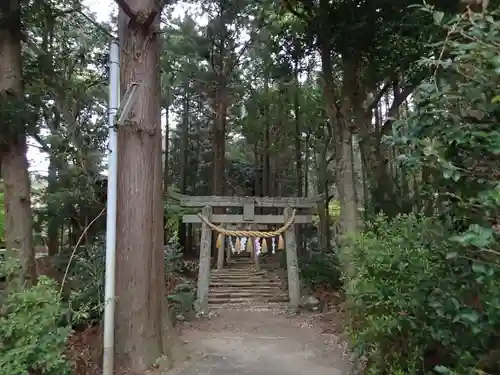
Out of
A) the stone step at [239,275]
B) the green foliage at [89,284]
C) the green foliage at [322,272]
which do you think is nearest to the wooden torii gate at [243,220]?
the green foliage at [322,272]

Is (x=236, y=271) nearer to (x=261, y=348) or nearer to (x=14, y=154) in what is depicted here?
(x=261, y=348)

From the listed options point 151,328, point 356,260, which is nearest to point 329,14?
point 356,260

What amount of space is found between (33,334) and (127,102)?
2.02 m

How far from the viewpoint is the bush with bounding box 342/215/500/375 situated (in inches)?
68.1

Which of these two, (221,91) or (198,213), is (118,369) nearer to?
(198,213)

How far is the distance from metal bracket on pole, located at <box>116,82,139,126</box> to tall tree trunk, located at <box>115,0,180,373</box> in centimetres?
11

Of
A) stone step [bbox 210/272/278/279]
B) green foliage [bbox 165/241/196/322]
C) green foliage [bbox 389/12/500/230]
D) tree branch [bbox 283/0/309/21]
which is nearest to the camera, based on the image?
green foliage [bbox 389/12/500/230]

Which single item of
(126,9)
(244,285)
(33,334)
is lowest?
(244,285)

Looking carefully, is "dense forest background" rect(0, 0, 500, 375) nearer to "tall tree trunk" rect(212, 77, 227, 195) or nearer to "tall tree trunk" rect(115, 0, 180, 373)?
"tall tree trunk" rect(212, 77, 227, 195)

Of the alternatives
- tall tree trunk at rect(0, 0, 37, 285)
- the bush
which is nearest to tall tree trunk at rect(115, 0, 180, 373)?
tall tree trunk at rect(0, 0, 37, 285)

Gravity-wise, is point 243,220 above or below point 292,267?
above

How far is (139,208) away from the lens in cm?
409

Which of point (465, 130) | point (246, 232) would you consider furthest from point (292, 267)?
point (465, 130)

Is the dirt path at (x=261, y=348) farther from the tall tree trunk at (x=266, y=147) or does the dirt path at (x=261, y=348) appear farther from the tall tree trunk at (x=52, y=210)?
the tall tree trunk at (x=266, y=147)
